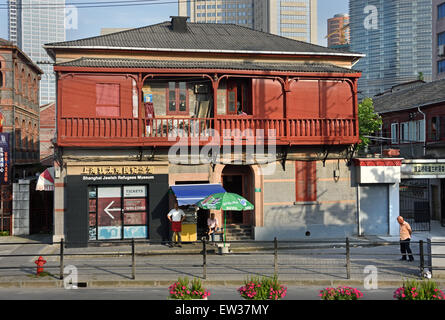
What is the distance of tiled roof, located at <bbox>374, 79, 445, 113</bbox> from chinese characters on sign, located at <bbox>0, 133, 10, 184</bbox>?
25338 mm

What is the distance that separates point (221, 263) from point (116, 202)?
6.22 m

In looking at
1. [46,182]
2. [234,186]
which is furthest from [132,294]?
[234,186]

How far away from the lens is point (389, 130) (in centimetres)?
3928

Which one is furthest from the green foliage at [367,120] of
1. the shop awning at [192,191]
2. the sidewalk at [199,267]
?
the shop awning at [192,191]

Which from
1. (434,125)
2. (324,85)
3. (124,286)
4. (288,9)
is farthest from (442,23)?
(288,9)

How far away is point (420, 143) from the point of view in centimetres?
3328

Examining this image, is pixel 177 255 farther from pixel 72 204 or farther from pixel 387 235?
pixel 387 235

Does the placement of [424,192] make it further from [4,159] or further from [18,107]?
[18,107]

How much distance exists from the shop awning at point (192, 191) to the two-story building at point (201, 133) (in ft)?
0.76

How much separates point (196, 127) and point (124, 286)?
29.9ft

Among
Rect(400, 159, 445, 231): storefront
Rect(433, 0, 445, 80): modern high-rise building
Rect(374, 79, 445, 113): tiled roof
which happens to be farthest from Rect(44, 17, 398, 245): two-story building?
Rect(433, 0, 445, 80): modern high-rise building

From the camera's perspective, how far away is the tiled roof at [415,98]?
32.5 metres

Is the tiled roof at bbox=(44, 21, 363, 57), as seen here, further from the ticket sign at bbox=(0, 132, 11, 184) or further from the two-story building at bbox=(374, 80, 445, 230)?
the two-story building at bbox=(374, 80, 445, 230)

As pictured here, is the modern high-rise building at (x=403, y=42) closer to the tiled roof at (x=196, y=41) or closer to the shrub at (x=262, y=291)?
the tiled roof at (x=196, y=41)
